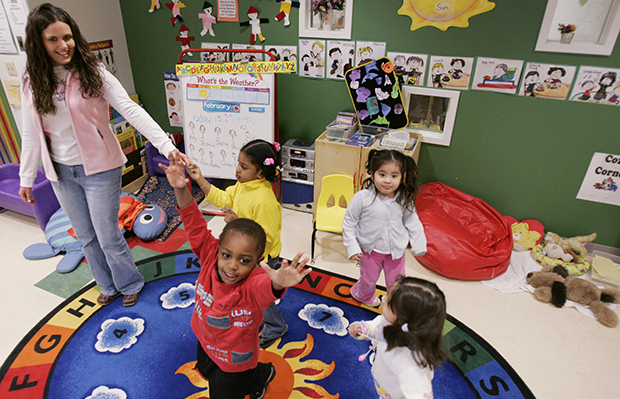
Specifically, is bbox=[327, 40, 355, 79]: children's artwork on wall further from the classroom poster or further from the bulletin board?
the classroom poster

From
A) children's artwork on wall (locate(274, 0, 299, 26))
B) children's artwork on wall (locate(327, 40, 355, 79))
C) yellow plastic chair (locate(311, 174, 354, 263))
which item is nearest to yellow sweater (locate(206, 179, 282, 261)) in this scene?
yellow plastic chair (locate(311, 174, 354, 263))

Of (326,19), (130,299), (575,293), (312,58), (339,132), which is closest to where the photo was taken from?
(130,299)

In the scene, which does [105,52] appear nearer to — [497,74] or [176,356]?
[176,356]

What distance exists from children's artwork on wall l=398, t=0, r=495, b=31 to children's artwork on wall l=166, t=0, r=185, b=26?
1.96 m

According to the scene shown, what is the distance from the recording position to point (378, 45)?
2.92 m

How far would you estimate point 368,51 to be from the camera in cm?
296

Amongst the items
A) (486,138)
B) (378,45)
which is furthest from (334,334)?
(378,45)

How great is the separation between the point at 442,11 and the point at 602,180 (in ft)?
5.52

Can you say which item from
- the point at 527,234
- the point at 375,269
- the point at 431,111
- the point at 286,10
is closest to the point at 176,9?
the point at 286,10

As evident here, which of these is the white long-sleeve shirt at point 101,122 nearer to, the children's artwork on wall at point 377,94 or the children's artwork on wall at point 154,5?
the children's artwork on wall at point 377,94

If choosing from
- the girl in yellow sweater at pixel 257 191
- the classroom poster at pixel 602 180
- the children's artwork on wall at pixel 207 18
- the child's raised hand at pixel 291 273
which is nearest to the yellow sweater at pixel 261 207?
the girl in yellow sweater at pixel 257 191

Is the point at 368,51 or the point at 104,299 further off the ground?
the point at 368,51

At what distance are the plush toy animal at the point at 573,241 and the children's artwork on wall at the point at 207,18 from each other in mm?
3297

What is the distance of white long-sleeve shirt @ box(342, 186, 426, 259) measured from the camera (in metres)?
1.96
